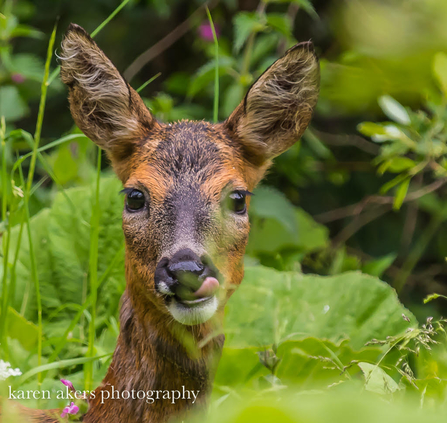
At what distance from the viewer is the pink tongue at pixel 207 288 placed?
165 centimetres

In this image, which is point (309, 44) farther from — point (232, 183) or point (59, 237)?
point (59, 237)

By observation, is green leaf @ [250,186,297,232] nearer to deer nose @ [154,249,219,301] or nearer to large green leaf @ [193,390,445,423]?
deer nose @ [154,249,219,301]

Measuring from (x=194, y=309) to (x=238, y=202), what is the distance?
491 mm

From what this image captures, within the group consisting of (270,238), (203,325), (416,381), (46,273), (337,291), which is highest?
(270,238)

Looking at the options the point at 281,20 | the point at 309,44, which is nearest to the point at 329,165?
the point at 281,20

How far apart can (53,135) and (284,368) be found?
3.30 meters

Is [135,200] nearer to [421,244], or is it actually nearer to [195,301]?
[195,301]

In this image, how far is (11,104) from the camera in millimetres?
Answer: 3873

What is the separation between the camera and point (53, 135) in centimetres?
503

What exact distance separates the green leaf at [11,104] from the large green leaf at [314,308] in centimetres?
181

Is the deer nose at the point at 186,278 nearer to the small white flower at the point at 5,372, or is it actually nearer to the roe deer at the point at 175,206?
the roe deer at the point at 175,206

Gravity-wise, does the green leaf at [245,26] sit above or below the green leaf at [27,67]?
below

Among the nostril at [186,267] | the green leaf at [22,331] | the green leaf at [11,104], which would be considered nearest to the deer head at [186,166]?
the nostril at [186,267]

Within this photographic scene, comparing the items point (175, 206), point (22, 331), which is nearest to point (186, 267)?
point (175, 206)
